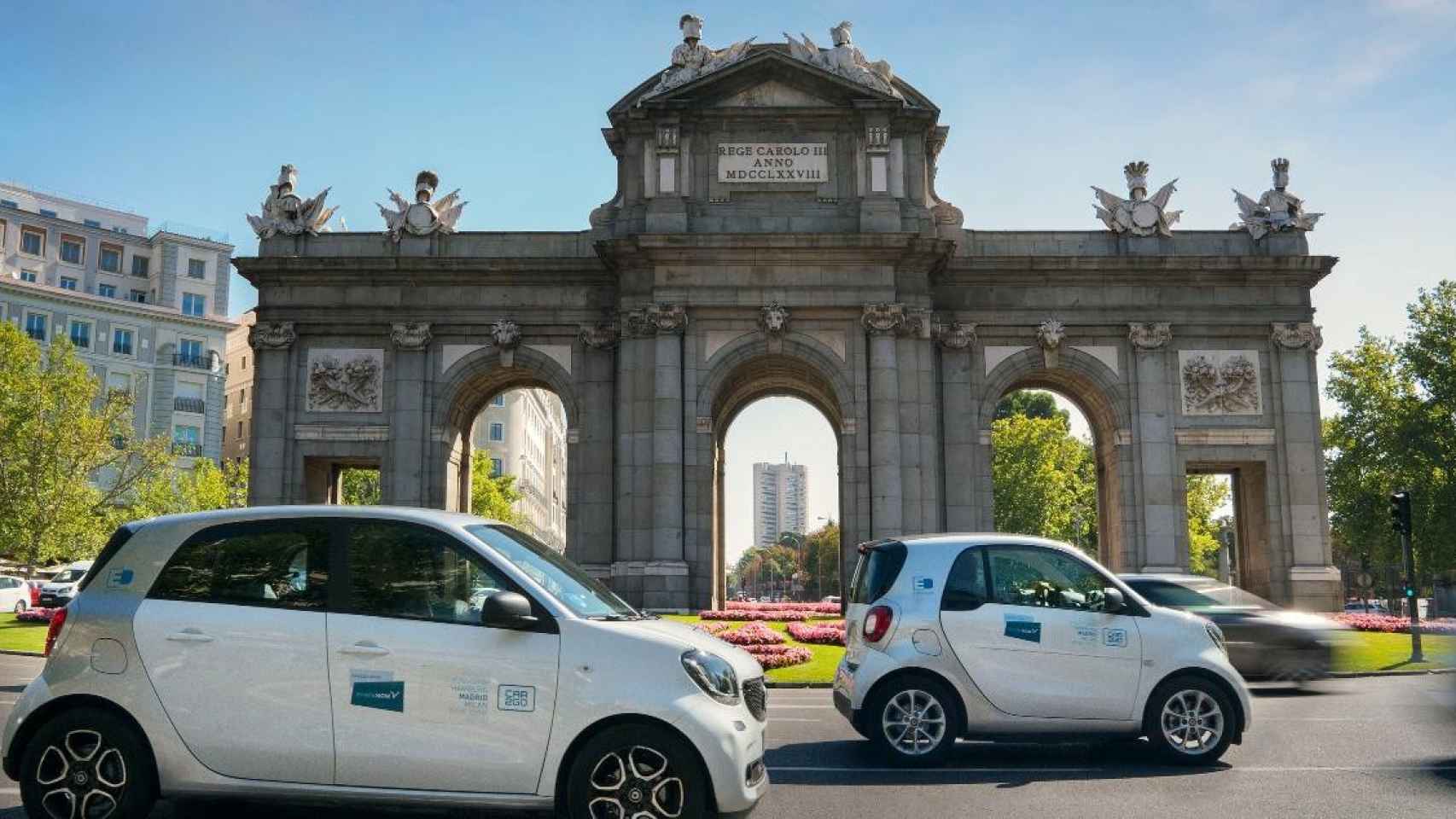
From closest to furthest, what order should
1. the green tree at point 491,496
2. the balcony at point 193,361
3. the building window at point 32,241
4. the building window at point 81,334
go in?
the green tree at point 491,496 < the building window at point 81,334 < the building window at point 32,241 < the balcony at point 193,361

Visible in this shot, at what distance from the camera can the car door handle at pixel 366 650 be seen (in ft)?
24.5

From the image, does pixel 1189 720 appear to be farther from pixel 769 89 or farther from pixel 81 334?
pixel 81 334

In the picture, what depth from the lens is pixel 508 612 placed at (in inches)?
286

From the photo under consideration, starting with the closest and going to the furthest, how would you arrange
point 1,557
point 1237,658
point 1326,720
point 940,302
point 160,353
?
point 1326,720 < point 1237,658 < point 940,302 < point 1,557 < point 160,353

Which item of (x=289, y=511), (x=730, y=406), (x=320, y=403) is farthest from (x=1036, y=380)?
(x=289, y=511)

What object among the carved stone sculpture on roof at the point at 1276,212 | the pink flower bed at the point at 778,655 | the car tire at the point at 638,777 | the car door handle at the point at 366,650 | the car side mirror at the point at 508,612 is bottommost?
the pink flower bed at the point at 778,655

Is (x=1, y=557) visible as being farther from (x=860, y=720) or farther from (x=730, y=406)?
(x=860, y=720)

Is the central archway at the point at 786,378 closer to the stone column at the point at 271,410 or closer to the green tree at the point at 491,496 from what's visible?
the stone column at the point at 271,410

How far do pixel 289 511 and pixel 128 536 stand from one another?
1177 millimetres

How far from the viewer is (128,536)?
816 cm

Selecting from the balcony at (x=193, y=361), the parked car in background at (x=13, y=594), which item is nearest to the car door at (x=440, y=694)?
the parked car in background at (x=13, y=594)

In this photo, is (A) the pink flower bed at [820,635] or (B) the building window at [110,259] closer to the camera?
(A) the pink flower bed at [820,635]

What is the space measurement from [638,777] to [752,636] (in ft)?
52.8

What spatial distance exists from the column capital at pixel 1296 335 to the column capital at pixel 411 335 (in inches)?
980
